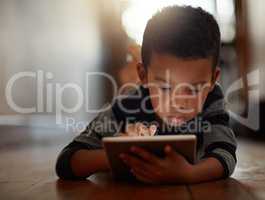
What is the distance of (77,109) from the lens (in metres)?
2.14

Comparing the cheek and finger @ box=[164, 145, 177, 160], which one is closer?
finger @ box=[164, 145, 177, 160]

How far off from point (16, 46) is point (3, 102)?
0.96ft

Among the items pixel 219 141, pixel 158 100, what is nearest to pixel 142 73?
pixel 158 100

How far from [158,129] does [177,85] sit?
0.11 m

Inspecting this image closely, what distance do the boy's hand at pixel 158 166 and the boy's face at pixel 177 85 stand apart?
12cm

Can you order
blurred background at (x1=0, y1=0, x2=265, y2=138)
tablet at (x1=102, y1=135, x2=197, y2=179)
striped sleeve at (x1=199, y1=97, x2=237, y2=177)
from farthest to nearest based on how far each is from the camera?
1. blurred background at (x1=0, y1=0, x2=265, y2=138)
2. striped sleeve at (x1=199, y1=97, x2=237, y2=177)
3. tablet at (x1=102, y1=135, x2=197, y2=179)

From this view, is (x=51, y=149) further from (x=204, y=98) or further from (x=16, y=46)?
(x=16, y=46)

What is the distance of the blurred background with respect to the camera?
1933 millimetres

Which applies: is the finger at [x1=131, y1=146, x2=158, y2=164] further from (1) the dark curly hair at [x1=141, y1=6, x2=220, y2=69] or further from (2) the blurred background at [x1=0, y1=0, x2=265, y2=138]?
(2) the blurred background at [x1=0, y1=0, x2=265, y2=138]

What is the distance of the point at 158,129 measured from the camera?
785mm

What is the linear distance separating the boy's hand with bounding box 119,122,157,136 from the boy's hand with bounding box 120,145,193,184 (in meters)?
0.12

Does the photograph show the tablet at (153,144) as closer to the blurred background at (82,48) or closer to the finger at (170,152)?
the finger at (170,152)

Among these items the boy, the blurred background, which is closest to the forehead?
the boy

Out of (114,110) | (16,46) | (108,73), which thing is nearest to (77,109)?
(108,73)
